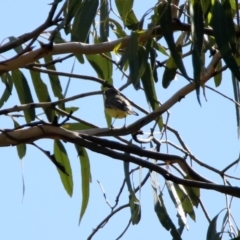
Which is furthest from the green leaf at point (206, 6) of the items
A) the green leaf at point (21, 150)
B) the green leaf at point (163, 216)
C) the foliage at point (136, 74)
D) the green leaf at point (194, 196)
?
the green leaf at point (21, 150)

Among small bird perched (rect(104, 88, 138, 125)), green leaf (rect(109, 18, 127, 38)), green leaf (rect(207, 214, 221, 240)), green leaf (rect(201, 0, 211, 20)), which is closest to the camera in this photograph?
green leaf (rect(201, 0, 211, 20))

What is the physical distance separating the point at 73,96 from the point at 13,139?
0.23m

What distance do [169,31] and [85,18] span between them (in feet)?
0.72

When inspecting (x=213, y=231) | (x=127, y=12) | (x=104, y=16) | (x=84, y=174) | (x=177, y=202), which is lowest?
(x=213, y=231)

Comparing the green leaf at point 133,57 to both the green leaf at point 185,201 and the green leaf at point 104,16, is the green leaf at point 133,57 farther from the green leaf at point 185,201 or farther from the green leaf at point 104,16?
the green leaf at point 185,201

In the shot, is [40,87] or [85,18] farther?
[40,87]

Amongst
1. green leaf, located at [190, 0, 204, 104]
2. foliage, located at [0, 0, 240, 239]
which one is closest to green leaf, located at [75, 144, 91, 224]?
foliage, located at [0, 0, 240, 239]

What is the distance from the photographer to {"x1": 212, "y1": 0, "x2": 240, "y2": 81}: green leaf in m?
1.68

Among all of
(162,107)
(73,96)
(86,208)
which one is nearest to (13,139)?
(73,96)

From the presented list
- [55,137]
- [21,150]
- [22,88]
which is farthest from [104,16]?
[21,150]

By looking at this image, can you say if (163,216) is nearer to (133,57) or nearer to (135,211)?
(135,211)

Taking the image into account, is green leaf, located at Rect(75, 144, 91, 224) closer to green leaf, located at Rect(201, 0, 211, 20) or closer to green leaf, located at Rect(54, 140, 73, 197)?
green leaf, located at Rect(54, 140, 73, 197)

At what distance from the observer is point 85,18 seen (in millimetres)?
1873

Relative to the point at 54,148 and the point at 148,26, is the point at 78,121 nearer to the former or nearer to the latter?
the point at 54,148
